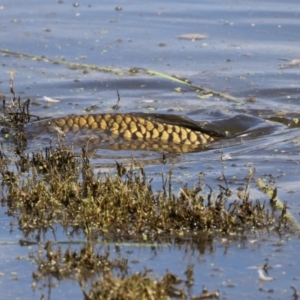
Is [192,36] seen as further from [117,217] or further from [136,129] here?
[117,217]

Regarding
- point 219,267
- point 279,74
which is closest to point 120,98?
point 279,74

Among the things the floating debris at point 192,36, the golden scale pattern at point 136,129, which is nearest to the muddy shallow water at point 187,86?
the floating debris at point 192,36

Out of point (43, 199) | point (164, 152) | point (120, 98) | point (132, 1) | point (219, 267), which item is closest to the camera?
point (219, 267)

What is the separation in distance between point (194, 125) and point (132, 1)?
6.84 metres

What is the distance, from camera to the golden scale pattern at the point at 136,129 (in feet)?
26.6

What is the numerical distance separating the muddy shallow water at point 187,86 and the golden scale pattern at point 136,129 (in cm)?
25

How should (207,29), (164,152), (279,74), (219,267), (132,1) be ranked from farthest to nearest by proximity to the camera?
1. (132,1)
2. (207,29)
3. (279,74)
4. (164,152)
5. (219,267)

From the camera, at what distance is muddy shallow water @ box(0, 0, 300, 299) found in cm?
524

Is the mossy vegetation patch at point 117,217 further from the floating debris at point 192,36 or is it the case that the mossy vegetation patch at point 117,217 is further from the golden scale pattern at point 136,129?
the floating debris at point 192,36

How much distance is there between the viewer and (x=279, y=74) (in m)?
10.8

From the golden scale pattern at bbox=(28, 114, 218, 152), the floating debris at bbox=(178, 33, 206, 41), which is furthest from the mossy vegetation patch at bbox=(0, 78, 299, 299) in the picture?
the floating debris at bbox=(178, 33, 206, 41)

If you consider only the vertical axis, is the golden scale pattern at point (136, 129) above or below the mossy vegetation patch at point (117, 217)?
above

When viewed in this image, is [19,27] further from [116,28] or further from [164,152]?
[164,152]

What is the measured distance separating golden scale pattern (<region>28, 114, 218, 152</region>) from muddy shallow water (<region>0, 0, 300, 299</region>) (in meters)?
0.25
